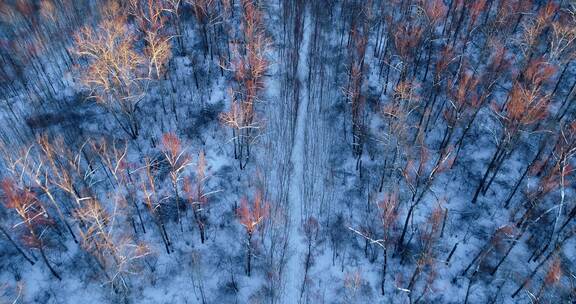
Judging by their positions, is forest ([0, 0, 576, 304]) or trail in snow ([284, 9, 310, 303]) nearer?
forest ([0, 0, 576, 304])

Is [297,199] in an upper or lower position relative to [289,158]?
lower

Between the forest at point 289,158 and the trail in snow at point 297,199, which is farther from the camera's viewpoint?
the trail in snow at point 297,199

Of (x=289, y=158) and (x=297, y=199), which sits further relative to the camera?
→ (x=289, y=158)

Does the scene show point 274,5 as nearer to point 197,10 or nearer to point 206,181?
point 197,10
